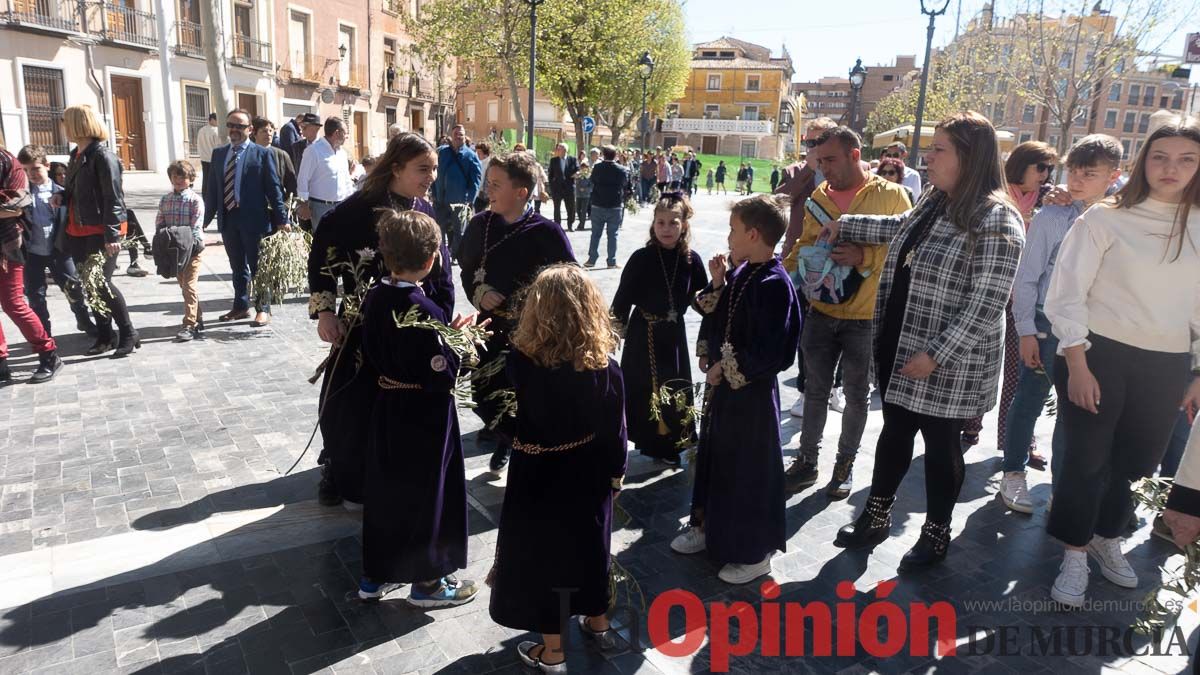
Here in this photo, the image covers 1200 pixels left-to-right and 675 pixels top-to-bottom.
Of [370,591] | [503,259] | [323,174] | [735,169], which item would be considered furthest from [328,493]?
[735,169]

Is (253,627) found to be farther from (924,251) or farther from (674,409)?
(924,251)

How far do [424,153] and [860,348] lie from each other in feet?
8.41

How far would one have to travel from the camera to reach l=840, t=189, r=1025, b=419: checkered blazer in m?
3.36

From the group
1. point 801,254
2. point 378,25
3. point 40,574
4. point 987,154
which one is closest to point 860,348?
point 801,254

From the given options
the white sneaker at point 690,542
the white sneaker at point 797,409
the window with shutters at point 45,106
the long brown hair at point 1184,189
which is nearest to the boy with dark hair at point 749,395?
the white sneaker at point 690,542

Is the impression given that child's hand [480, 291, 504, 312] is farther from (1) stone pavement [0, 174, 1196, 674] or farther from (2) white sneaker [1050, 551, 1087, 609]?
(2) white sneaker [1050, 551, 1087, 609]

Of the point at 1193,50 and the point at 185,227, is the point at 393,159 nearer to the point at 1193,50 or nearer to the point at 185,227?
the point at 185,227

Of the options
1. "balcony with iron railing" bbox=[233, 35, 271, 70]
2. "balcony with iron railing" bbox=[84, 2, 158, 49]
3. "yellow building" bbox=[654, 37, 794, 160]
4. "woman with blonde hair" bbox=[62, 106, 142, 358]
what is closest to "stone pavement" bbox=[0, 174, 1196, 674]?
"woman with blonde hair" bbox=[62, 106, 142, 358]

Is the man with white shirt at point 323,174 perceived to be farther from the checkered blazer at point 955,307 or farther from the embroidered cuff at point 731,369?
the checkered blazer at point 955,307

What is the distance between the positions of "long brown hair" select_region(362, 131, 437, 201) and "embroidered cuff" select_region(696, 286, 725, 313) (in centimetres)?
148

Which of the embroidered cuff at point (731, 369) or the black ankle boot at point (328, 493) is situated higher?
the embroidered cuff at point (731, 369)

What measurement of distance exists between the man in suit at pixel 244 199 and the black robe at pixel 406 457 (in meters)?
5.11

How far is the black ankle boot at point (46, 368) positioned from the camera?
5898 millimetres

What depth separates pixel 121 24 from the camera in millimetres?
24078
